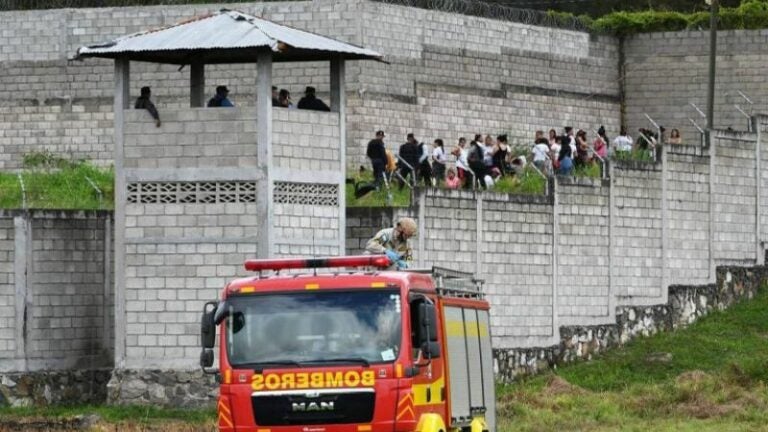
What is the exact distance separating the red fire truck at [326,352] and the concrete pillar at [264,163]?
854 cm

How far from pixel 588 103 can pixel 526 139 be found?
3.39m

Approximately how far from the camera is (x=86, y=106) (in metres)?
47.5

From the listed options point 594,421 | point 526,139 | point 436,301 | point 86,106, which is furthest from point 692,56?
→ point 436,301

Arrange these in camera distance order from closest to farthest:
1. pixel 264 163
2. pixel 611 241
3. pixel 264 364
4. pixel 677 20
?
pixel 264 364, pixel 264 163, pixel 611 241, pixel 677 20

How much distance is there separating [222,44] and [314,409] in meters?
10.2

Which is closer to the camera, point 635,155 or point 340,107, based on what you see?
point 340,107

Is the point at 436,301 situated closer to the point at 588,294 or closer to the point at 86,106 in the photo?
the point at 588,294

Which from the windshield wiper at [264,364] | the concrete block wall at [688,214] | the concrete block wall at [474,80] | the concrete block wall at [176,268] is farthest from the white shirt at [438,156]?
the windshield wiper at [264,364]

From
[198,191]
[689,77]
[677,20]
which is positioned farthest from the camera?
[677,20]

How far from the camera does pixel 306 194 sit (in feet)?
110

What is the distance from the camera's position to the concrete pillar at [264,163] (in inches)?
1282

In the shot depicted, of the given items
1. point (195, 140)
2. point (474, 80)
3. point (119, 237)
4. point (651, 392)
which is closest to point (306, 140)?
point (195, 140)

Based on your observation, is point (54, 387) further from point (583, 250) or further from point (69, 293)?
point (583, 250)

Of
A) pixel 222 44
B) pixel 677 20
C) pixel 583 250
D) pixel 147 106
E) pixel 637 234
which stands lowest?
pixel 583 250
